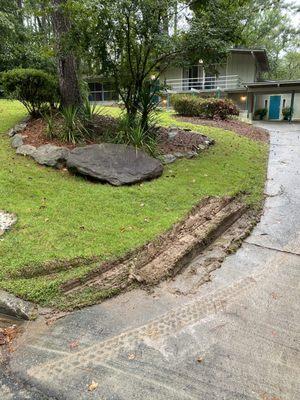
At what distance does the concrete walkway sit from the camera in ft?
6.87

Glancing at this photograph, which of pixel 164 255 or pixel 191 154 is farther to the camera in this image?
pixel 191 154

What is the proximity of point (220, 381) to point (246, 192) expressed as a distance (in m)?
4.01

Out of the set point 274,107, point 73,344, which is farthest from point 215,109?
point 73,344

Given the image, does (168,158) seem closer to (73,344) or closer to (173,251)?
(173,251)

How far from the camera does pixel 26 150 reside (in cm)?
632

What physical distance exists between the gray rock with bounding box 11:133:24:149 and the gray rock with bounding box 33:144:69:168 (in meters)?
0.68

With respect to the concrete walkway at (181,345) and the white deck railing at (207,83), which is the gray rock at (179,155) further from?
the white deck railing at (207,83)

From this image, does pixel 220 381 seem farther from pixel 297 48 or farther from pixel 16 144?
pixel 297 48

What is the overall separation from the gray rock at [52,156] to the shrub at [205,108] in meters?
9.83

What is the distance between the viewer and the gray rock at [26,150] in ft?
20.4

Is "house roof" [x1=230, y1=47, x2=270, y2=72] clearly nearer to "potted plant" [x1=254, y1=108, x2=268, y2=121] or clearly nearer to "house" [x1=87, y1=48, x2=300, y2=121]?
"house" [x1=87, y1=48, x2=300, y2=121]

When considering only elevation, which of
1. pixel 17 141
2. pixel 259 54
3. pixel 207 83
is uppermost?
pixel 259 54

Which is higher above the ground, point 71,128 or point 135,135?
point 71,128

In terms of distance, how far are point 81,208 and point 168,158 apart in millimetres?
2974
